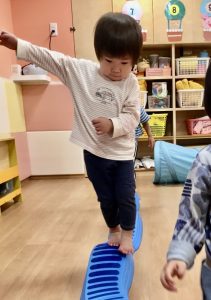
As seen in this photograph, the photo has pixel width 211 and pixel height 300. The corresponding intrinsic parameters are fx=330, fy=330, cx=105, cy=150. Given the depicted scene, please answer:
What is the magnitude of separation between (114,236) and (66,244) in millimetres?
371

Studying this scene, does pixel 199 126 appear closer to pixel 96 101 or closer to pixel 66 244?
pixel 66 244

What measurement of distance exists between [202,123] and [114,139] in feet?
7.97

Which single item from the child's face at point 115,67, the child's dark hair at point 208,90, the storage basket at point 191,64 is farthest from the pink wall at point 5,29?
the child's dark hair at point 208,90

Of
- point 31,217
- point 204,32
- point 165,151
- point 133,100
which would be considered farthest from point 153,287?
point 204,32

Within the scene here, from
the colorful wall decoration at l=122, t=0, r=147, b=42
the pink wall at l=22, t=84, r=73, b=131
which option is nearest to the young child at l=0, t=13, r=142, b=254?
the colorful wall decoration at l=122, t=0, r=147, b=42

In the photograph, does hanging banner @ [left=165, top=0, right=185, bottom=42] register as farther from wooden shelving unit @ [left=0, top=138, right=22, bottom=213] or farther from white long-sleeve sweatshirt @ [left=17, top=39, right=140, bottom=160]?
white long-sleeve sweatshirt @ [left=17, top=39, right=140, bottom=160]

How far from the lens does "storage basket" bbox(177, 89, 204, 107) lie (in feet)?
10.8

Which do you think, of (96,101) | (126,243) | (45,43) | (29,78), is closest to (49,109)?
(29,78)

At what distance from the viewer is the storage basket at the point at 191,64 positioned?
10.8ft

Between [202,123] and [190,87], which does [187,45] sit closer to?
[190,87]

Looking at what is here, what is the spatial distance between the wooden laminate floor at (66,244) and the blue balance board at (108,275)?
0.11m

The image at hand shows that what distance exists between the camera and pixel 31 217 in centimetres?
205

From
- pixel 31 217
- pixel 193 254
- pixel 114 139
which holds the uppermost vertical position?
pixel 114 139

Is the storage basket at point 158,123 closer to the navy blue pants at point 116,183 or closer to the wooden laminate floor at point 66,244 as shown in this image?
the wooden laminate floor at point 66,244
